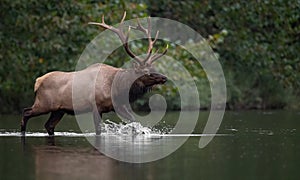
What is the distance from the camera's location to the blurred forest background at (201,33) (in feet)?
71.2

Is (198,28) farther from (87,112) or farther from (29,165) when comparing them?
(29,165)

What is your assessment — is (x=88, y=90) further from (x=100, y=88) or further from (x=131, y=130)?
(x=131, y=130)

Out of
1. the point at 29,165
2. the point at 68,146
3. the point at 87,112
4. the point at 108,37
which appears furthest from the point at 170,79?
the point at 29,165

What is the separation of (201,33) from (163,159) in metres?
16.7

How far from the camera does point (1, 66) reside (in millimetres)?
21656

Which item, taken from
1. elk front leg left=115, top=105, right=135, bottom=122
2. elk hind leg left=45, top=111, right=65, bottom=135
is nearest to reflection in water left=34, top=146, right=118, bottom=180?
elk front leg left=115, top=105, right=135, bottom=122

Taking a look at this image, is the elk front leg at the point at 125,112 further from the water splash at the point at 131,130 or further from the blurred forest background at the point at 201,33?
the blurred forest background at the point at 201,33

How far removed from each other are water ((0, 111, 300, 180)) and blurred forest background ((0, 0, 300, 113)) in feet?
21.9

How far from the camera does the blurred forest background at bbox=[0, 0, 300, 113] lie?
21.7 metres

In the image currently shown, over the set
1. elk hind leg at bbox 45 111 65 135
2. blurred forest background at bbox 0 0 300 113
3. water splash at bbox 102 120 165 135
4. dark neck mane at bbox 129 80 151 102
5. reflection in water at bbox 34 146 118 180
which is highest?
blurred forest background at bbox 0 0 300 113

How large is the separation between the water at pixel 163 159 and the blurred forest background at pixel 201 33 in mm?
6677

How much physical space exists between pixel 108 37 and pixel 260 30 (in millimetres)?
5719

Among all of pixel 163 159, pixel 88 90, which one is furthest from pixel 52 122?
pixel 163 159

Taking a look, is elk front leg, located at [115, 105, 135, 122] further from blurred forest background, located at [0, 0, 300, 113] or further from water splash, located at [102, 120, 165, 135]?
blurred forest background, located at [0, 0, 300, 113]
